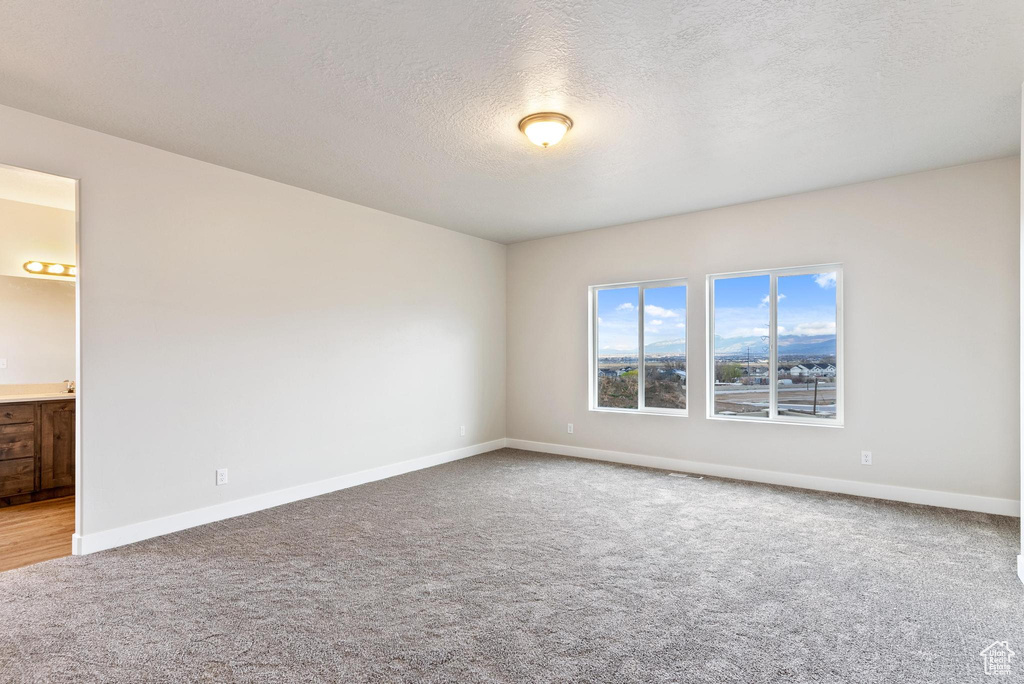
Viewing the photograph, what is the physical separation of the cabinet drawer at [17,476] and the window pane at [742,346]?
614 cm

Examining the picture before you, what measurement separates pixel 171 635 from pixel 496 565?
1587mm

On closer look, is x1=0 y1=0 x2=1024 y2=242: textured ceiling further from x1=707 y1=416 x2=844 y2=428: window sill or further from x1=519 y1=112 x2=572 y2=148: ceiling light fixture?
x1=707 y1=416 x2=844 y2=428: window sill

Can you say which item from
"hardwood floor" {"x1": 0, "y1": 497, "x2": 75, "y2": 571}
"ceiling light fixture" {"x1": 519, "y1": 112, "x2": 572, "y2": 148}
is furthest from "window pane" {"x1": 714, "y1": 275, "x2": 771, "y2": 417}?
"hardwood floor" {"x1": 0, "y1": 497, "x2": 75, "y2": 571}

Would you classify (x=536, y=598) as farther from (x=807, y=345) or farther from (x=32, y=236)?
(x=32, y=236)

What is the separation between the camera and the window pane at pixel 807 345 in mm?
4742

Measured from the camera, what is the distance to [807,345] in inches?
191

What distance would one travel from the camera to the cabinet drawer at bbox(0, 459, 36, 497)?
430cm

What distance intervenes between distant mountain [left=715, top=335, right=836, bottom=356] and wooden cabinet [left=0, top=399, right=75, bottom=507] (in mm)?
6022

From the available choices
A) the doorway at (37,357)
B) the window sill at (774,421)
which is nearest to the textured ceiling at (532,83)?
the doorway at (37,357)

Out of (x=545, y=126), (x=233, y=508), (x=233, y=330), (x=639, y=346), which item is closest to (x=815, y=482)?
(x=639, y=346)

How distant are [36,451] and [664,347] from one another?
5.85 m

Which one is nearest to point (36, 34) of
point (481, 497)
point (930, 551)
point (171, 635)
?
point (171, 635)

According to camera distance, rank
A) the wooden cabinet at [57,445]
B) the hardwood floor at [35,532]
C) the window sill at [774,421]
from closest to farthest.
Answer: the hardwood floor at [35,532]
the wooden cabinet at [57,445]
the window sill at [774,421]

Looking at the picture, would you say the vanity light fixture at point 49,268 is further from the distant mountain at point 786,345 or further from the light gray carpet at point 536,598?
the distant mountain at point 786,345
